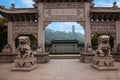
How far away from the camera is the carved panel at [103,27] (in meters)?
13.9

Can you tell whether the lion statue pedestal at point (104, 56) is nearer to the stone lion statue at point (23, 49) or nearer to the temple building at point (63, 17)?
the stone lion statue at point (23, 49)

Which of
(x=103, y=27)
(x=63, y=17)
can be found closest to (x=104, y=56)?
(x=103, y=27)

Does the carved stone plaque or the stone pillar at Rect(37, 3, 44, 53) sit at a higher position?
the carved stone plaque

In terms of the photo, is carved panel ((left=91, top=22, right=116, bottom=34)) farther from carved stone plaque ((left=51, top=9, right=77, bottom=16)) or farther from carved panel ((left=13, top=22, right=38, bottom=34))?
carved panel ((left=13, top=22, right=38, bottom=34))

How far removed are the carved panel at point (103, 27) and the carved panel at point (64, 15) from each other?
1001 mm

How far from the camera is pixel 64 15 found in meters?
13.8

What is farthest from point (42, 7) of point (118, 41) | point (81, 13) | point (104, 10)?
point (118, 41)

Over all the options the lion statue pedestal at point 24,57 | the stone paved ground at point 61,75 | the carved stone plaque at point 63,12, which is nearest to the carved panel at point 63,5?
the carved stone plaque at point 63,12

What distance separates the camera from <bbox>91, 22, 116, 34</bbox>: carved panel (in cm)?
1391

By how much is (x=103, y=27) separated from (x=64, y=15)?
2.91 meters

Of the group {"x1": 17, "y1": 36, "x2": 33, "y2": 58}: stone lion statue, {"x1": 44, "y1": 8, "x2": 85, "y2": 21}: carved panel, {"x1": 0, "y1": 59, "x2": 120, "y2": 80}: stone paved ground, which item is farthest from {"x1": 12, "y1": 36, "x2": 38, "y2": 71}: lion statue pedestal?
{"x1": 44, "y1": 8, "x2": 85, "y2": 21}: carved panel

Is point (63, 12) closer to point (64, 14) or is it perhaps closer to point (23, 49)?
point (64, 14)

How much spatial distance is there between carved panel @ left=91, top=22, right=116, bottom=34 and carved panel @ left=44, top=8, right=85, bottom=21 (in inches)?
39.4

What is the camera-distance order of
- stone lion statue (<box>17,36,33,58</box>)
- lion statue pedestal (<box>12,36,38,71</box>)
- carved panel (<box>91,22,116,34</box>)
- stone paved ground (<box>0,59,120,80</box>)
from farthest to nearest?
carved panel (<box>91,22,116,34</box>)
stone lion statue (<box>17,36,33,58</box>)
lion statue pedestal (<box>12,36,38,71</box>)
stone paved ground (<box>0,59,120,80</box>)
